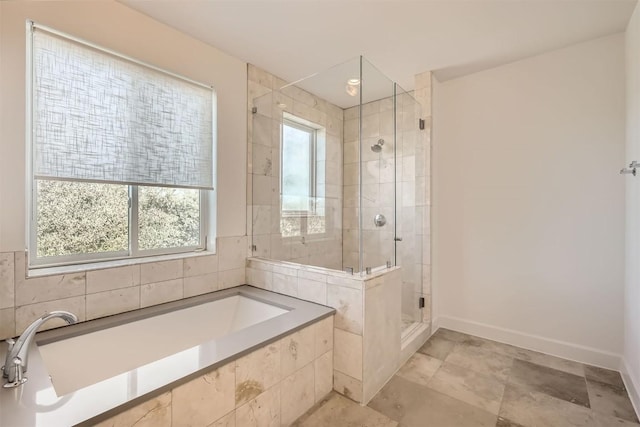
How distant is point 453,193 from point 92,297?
2965 millimetres

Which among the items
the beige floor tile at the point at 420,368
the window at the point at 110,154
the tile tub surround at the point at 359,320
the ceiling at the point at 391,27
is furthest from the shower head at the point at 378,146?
the beige floor tile at the point at 420,368

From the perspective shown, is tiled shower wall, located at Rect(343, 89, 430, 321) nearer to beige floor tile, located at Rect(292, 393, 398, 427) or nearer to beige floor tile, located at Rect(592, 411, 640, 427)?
beige floor tile, located at Rect(292, 393, 398, 427)

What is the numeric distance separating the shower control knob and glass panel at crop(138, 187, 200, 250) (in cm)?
146

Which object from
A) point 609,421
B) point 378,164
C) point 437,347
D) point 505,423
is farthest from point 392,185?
point 609,421

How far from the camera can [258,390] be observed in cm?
140

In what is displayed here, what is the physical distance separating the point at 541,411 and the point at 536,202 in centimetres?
153

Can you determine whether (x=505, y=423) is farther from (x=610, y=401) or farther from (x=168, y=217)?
(x=168, y=217)

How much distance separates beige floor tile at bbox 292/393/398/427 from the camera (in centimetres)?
156

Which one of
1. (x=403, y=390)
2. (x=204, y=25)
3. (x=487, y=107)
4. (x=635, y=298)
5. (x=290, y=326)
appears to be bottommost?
(x=403, y=390)

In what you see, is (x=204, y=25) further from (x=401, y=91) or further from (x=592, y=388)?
(x=592, y=388)

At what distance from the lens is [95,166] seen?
170cm

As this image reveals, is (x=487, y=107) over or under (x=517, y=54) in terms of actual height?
under

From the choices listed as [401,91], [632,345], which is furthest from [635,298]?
[401,91]

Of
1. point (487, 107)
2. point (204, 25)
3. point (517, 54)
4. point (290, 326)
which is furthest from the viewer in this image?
point (487, 107)
